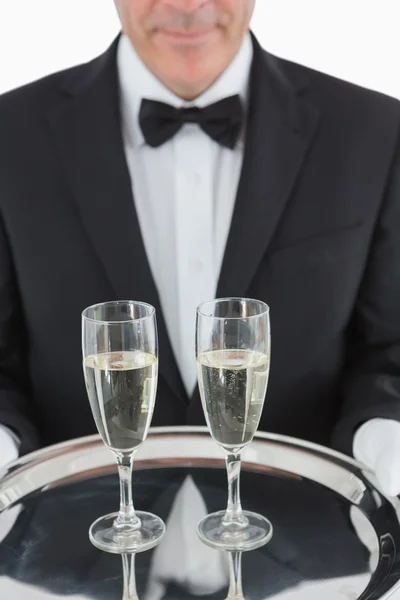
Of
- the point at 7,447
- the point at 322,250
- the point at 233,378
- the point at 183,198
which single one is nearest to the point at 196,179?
the point at 183,198

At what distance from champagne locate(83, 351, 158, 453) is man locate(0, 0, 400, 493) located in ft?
2.27

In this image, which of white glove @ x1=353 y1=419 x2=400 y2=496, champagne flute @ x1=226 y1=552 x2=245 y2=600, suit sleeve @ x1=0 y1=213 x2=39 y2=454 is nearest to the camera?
champagne flute @ x1=226 y1=552 x2=245 y2=600

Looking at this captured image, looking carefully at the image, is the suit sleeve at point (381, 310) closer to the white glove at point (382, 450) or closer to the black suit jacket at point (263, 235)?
the black suit jacket at point (263, 235)

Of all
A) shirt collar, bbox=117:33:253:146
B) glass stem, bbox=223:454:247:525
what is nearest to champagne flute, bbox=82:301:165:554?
glass stem, bbox=223:454:247:525

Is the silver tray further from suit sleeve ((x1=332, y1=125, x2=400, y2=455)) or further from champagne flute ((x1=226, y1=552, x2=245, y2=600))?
suit sleeve ((x1=332, y1=125, x2=400, y2=455))

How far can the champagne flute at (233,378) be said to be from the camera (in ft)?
4.63

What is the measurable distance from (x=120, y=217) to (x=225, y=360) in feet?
2.59

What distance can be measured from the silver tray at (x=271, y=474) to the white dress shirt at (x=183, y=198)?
423 millimetres

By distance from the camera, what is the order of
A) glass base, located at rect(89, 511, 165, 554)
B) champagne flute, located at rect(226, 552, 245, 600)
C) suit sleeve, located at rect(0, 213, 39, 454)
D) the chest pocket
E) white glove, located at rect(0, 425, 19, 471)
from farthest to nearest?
1. the chest pocket
2. suit sleeve, located at rect(0, 213, 39, 454)
3. white glove, located at rect(0, 425, 19, 471)
4. glass base, located at rect(89, 511, 165, 554)
5. champagne flute, located at rect(226, 552, 245, 600)

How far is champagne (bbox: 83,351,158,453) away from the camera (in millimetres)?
1401

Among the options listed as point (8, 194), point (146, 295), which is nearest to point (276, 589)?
point (146, 295)

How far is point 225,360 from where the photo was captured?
4.69ft

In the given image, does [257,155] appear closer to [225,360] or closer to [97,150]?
[97,150]

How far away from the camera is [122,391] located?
140cm
